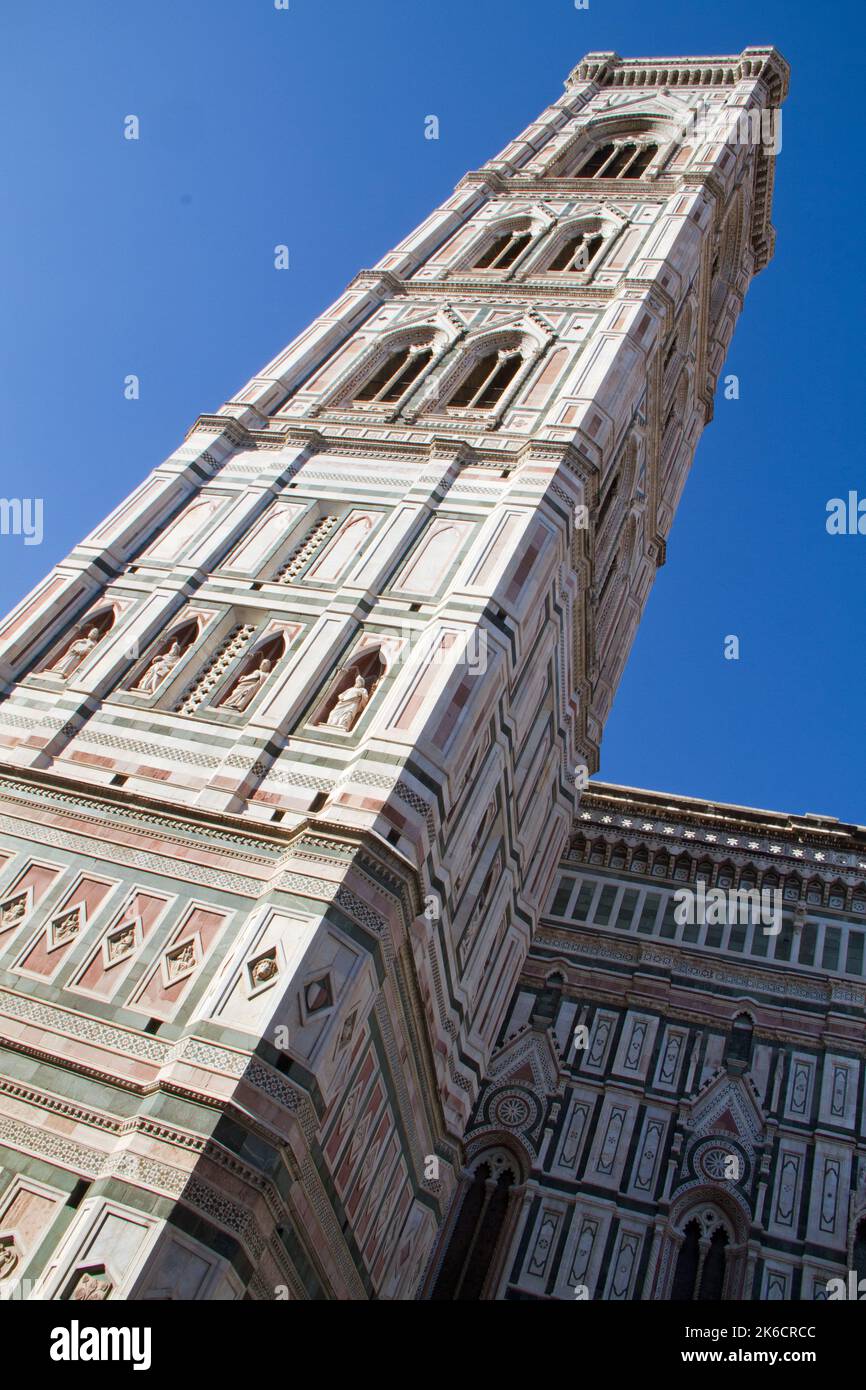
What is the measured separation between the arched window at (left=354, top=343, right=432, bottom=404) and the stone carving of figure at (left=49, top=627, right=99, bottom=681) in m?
6.09

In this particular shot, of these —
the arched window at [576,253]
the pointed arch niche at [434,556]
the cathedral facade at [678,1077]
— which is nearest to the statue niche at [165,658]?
the pointed arch niche at [434,556]

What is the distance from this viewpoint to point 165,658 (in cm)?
1310

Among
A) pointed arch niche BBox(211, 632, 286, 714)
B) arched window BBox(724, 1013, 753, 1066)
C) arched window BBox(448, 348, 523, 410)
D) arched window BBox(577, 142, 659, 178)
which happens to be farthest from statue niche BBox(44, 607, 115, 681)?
arched window BBox(577, 142, 659, 178)

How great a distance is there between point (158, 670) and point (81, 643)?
45.0 inches

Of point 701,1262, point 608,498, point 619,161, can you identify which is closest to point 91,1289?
point 701,1262

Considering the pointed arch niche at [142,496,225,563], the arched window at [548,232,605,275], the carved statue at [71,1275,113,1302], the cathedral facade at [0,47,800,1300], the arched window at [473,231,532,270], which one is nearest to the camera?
the carved statue at [71,1275,113,1302]

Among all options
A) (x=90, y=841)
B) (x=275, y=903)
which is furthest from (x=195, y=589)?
(x=275, y=903)

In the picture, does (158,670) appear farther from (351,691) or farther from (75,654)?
(351,691)

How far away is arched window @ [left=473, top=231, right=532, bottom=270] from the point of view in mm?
21642

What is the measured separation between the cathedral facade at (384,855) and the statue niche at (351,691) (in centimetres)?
4

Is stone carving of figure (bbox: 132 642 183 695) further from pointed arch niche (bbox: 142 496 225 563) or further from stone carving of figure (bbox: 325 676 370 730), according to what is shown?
stone carving of figure (bbox: 325 676 370 730)

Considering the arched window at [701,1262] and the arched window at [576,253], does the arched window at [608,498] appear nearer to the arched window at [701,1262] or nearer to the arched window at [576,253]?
the arched window at [576,253]

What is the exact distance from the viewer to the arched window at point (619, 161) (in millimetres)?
24922

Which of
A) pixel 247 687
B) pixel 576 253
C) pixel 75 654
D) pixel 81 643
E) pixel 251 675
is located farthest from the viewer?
pixel 576 253
